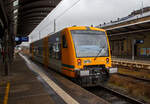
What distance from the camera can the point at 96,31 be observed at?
26.9 ft

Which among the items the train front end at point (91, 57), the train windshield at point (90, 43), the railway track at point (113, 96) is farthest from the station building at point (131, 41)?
the railway track at point (113, 96)

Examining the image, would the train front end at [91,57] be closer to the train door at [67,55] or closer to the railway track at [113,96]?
the train door at [67,55]

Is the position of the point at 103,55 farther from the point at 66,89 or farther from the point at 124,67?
the point at 124,67

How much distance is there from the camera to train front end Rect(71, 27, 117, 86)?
7258 millimetres

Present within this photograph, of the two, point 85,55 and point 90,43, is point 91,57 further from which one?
point 90,43

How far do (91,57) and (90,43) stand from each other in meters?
0.71

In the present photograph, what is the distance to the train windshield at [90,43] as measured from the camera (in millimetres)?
7508

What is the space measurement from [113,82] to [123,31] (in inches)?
385

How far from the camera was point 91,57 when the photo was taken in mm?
7555

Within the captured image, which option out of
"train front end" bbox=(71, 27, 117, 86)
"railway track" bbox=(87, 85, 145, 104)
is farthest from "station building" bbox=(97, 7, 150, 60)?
"railway track" bbox=(87, 85, 145, 104)

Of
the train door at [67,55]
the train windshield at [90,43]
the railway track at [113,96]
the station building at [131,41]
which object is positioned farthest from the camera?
the station building at [131,41]

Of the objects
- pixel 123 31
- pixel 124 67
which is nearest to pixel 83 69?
pixel 124 67

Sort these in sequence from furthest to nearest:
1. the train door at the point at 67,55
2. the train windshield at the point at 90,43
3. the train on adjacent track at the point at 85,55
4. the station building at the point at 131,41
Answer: the station building at the point at 131,41
the train windshield at the point at 90,43
the train door at the point at 67,55
the train on adjacent track at the point at 85,55

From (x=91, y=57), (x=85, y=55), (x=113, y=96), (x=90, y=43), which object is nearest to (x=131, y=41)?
(x=90, y=43)
